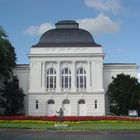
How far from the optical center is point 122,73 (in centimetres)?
6419

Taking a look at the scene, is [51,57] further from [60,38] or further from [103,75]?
[103,75]

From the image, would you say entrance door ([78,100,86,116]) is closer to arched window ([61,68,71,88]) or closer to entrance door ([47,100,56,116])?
arched window ([61,68,71,88])

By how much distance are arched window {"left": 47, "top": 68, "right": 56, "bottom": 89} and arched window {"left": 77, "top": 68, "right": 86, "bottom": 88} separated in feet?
12.4

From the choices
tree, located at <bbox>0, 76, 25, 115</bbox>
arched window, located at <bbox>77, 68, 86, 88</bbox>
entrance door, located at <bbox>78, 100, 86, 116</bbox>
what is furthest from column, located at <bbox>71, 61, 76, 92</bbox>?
tree, located at <bbox>0, 76, 25, 115</bbox>

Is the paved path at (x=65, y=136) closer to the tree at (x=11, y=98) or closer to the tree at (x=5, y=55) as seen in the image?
the tree at (x=5, y=55)

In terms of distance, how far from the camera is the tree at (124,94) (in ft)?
199

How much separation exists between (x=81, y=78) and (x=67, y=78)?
2194mm

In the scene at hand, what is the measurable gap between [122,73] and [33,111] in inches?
595

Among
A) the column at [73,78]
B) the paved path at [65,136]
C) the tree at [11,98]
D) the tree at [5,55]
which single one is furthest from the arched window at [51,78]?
the paved path at [65,136]

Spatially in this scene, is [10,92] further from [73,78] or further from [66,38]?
[66,38]

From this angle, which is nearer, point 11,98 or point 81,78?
point 11,98

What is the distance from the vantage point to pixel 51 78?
6412 centimetres

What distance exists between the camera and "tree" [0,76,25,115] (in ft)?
202

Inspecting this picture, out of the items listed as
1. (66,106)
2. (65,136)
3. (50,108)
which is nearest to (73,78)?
(66,106)
